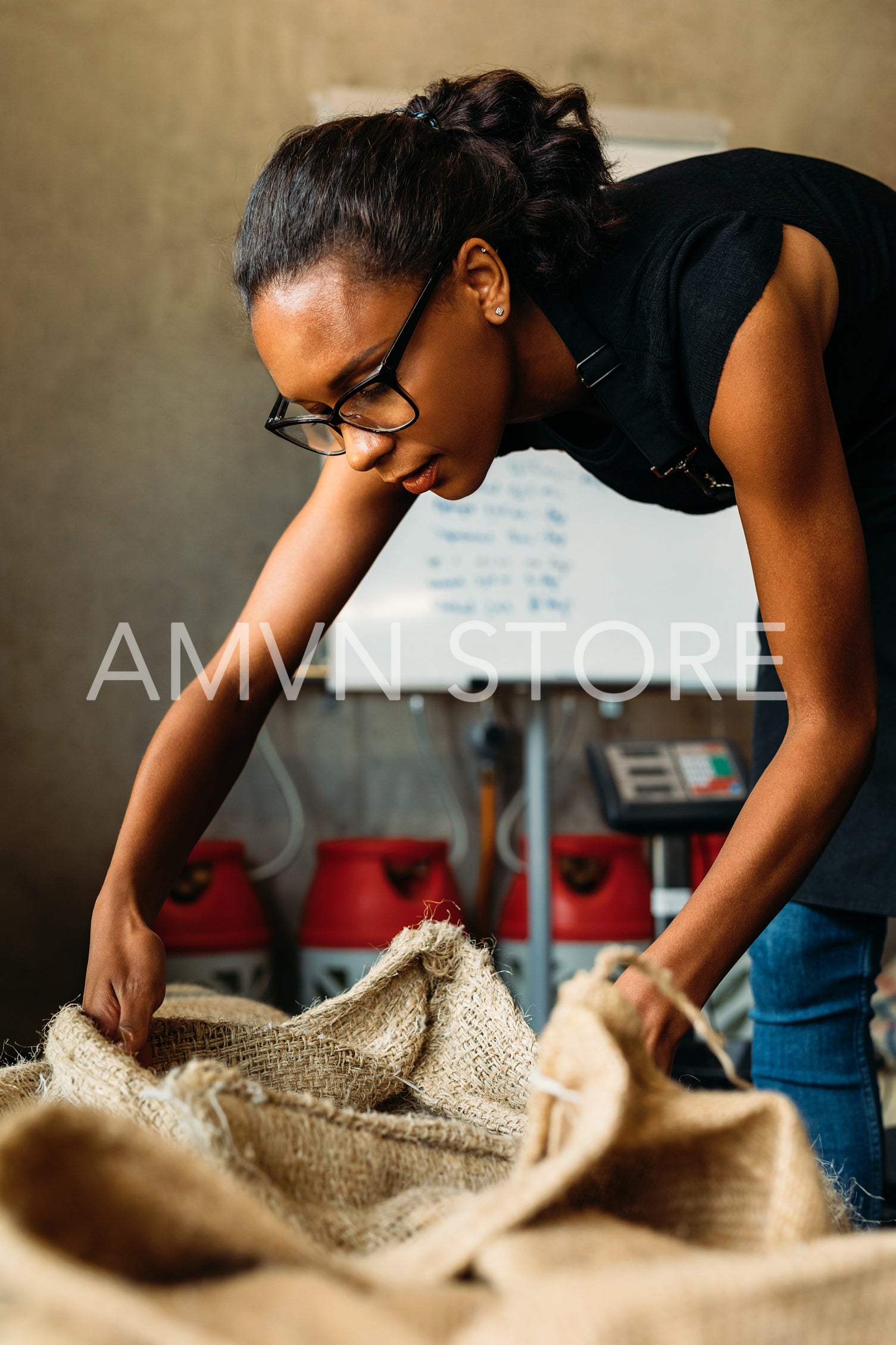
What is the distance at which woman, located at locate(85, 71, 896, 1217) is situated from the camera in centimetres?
72

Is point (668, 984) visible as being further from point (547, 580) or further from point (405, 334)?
point (547, 580)

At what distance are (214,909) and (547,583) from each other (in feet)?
3.34

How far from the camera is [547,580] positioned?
2580mm

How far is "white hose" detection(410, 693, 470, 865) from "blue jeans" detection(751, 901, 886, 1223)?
1753mm

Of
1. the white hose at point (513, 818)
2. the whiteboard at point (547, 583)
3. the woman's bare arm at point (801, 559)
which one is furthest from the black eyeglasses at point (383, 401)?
the white hose at point (513, 818)

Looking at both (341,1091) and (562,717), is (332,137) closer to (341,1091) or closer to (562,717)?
(341,1091)

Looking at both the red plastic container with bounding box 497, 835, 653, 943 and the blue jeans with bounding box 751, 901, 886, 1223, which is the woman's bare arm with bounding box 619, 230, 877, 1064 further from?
the red plastic container with bounding box 497, 835, 653, 943

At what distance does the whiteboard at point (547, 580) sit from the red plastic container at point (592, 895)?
368 mm

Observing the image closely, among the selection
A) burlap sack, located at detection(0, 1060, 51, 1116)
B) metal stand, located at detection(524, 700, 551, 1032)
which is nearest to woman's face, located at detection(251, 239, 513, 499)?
burlap sack, located at detection(0, 1060, 51, 1116)

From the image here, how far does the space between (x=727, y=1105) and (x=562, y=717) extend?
8.11 ft

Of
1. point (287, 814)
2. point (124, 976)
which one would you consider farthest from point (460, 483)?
point (287, 814)

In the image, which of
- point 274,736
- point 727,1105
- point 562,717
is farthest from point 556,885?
point 727,1105

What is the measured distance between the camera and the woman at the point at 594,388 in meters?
0.72

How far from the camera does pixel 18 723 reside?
2625mm
